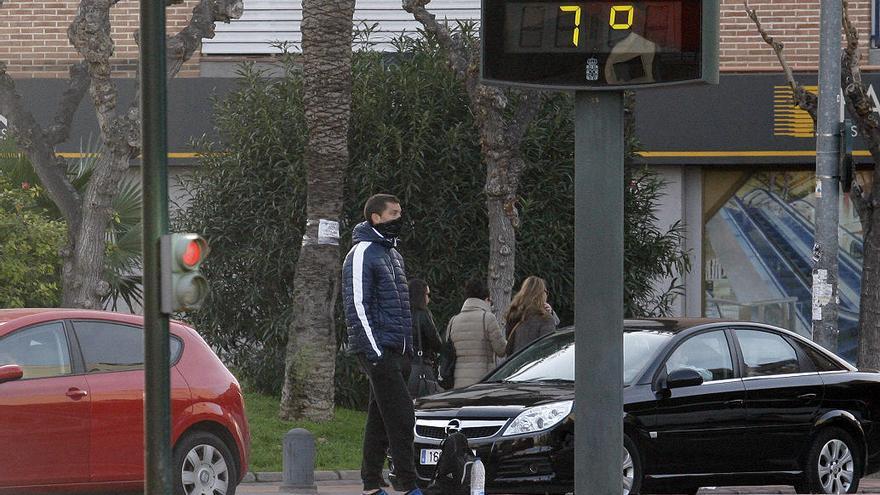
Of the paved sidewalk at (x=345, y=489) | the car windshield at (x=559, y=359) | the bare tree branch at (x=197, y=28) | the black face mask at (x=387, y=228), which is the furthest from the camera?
the bare tree branch at (x=197, y=28)

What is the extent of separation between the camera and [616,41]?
240 inches

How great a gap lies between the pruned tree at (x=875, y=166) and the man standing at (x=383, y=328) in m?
7.56

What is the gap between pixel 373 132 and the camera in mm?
18094

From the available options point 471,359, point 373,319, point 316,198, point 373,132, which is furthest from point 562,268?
point 373,319

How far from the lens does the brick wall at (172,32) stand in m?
21.9

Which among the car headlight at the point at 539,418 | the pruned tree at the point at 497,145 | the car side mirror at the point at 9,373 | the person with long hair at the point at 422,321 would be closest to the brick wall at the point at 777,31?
the pruned tree at the point at 497,145

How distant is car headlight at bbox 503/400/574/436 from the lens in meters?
10.4

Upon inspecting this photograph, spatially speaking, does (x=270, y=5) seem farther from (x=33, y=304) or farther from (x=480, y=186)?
(x=33, y=304)

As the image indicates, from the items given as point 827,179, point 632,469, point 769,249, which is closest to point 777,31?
point 769,249

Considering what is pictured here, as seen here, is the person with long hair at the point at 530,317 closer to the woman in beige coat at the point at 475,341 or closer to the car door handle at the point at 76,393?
the woman in beige coat at the point at 475,341

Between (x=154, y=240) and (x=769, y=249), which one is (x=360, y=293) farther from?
(x=769, y=249)

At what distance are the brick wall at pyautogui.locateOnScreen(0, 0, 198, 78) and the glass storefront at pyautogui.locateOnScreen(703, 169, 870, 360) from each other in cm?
828

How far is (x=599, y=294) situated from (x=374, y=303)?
387 centimetres

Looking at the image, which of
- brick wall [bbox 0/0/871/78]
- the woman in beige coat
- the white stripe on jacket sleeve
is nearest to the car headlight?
the white stripe on jacket sleeve
